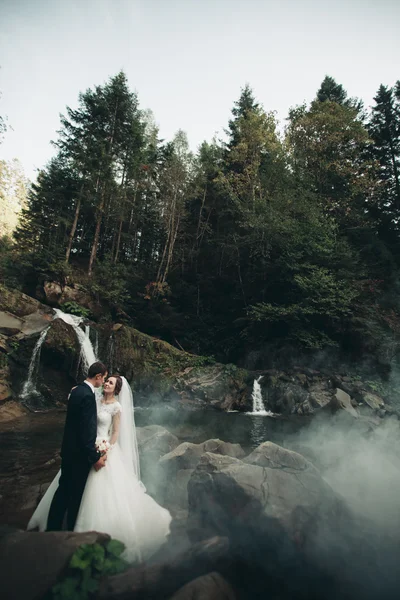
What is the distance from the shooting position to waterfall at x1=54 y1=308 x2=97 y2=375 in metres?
13.6

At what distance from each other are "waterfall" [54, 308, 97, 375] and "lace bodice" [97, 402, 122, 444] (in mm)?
10272

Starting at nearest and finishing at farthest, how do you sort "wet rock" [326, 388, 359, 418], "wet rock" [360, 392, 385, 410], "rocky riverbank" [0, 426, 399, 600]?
"rocky riverbank" [0, 426, 399, 600], "wet rock" [326, 388, 359, 418], "wet rock" [360, 392, 385, 410]

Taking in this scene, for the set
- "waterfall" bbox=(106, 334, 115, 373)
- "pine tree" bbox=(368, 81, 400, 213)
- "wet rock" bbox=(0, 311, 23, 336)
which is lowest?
"waterfall" bbox=(106, 334, 115, 373)

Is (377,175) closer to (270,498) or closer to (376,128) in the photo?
(376,128)

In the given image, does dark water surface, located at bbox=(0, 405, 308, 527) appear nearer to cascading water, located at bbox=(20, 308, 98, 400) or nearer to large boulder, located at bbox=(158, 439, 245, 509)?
cascading water, located at bbox=(20, 308, 98, 400)

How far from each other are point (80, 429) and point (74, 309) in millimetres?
14299

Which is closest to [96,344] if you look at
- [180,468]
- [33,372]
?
[33,372]

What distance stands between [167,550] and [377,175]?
2764 centimetres

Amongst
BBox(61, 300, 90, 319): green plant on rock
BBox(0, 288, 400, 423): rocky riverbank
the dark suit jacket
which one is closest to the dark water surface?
BBox(0, 288, 400, 423): rocky riverbank

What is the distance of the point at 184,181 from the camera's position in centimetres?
2264

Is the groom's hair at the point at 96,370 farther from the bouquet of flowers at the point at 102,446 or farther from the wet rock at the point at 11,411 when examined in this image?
the wet rock at the point at 11,411

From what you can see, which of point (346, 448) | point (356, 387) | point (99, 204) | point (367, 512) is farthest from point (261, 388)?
point (99, 204)

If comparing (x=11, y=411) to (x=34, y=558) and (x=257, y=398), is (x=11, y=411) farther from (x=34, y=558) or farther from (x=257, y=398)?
(x=257, y=398)

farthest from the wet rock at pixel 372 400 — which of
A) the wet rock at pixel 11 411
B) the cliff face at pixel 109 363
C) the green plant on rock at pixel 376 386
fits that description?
the wet rock at pixel 11 411
